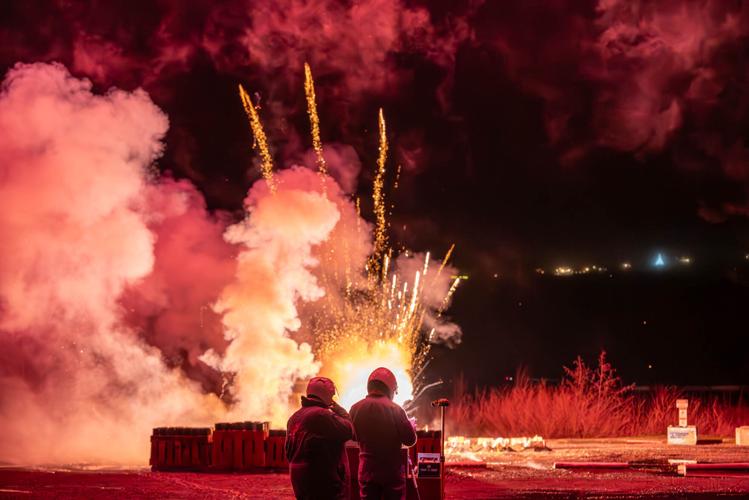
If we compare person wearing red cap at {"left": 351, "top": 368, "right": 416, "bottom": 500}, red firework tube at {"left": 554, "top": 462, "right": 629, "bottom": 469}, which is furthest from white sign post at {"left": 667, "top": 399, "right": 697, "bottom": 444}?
person wearing red cap at {"left": 351, "top": 368, "right": 416, "bottom": 500}

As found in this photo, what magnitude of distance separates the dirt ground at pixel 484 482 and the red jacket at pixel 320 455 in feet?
20.5

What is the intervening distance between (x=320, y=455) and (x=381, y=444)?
2.23 feet

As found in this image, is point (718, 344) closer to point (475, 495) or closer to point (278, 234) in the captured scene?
→ point (278, 234)

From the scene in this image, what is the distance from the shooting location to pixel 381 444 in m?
7.44

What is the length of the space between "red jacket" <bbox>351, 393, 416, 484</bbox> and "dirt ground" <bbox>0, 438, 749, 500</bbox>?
5740 millimetres

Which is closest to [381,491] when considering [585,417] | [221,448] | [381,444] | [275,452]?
[381,444]

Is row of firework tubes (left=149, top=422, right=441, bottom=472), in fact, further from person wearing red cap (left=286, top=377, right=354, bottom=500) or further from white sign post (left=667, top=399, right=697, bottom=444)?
white sign post (left=667, top=399, right=697, bottom=444)

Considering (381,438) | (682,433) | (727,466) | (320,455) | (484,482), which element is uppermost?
(381,438)

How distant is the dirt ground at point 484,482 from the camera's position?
13.3 metres

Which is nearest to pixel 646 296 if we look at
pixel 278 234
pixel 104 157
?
pixel 278 234

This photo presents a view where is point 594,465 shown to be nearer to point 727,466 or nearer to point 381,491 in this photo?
point 727,466

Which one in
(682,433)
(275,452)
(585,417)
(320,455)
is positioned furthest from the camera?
(585,417)

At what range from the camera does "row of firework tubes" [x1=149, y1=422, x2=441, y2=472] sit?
17.5m

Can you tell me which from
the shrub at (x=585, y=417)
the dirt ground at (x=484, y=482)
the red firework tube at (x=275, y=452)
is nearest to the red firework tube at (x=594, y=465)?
the dirt ground at (x=484, y=482)
